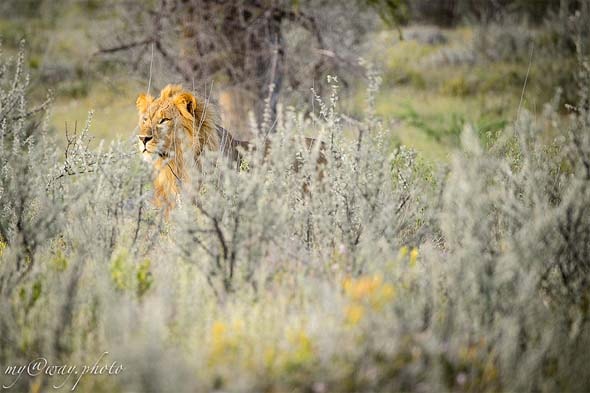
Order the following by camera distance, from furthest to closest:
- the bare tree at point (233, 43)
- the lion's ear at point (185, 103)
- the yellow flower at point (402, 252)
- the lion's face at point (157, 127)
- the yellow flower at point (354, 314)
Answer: the bare tree at point (233, 43), the lion's ear at point (185, 103), the lion's face at point (157, 127), the yellow flower at point (402, 252), the yellow flower at point (354, 314)

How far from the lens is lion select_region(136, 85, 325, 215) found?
188 inches

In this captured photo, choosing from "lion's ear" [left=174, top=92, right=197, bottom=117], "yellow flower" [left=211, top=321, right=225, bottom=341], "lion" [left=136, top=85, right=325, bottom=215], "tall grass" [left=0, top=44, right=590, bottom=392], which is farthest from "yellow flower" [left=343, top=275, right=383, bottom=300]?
"lion's ear" [left=174, top=92, right=197, bottom=117]

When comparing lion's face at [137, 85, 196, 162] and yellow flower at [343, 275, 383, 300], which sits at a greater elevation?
lion's face at [137, 85, 196, 162]

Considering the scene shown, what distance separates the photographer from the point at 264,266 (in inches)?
Answer: 122

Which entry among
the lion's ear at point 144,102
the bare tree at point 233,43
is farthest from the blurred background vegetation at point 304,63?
the lion's ear at point 144,102

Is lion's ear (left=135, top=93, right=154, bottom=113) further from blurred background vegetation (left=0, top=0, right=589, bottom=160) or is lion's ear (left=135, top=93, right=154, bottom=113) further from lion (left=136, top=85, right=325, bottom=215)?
blurred background vegetation (left=0, top=0, right=589, bottom=160)

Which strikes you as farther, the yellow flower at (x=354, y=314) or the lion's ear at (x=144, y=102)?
the lion's ear at (x=144, y=102)

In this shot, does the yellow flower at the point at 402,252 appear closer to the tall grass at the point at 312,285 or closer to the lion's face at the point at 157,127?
A: the tall grass at the point at 312,285

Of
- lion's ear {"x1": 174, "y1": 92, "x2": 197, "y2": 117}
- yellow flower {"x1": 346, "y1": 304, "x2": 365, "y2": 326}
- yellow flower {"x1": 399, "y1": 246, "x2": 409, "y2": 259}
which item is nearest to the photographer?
yellow flower {"x1": 346, "y1": 304, "x2": 365, "y2": 326}

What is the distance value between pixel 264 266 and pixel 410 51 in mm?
18893

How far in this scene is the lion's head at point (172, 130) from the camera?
4.77m

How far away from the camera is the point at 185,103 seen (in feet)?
16.1

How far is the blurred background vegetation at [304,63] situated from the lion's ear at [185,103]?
0.21 m

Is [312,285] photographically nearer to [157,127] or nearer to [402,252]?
[402,252]
